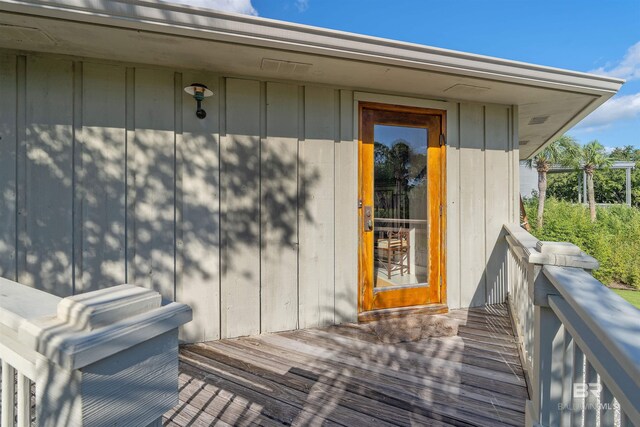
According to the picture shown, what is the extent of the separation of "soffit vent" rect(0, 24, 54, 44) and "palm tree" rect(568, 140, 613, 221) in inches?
900

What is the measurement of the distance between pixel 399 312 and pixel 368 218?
94 centimetres

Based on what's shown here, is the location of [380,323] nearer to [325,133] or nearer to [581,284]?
[325,133]

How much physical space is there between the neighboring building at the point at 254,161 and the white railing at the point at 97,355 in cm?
187

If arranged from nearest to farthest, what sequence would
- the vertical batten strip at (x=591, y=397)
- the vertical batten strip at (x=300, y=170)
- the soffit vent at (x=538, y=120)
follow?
the vertical batten strip at (x=591, y=397)
the vertical batten strip at (x=300, y=170)
the soffit vent at (x=538, y=120)

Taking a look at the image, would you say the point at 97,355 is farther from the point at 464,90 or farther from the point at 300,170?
the point at 464,90

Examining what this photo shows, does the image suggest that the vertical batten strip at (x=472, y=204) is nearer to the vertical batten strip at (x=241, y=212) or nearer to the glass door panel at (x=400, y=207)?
the glass door panel at (x=400, y=207)

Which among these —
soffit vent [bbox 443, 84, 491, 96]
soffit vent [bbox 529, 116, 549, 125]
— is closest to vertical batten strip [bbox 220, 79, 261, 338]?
soffit vent [bbox 443, 84, 491, 96]

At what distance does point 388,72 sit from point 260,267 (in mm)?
1903

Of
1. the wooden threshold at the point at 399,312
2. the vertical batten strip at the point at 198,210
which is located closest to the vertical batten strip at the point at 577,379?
the wooden threshold at the point at 399,312

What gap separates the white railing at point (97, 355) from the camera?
0.60 m

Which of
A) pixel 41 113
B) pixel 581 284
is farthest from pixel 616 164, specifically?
pixel 41 113

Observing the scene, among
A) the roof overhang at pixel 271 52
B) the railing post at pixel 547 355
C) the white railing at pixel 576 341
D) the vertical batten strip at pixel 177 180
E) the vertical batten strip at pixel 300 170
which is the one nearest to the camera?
the white railing at pixel 576 341

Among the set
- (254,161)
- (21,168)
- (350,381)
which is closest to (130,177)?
(21,168)

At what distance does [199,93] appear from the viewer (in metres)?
2.54
